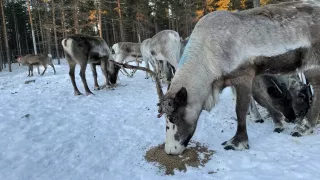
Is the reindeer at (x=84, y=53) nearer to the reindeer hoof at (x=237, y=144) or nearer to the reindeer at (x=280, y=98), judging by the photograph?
the reindeer at (x=280, y=98)

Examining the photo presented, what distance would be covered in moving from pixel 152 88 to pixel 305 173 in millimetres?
7150

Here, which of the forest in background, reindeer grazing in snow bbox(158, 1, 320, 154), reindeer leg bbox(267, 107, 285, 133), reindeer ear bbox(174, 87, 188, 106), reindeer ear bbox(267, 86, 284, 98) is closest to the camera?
reindeer ear bbox(174, 87, 188, 106)

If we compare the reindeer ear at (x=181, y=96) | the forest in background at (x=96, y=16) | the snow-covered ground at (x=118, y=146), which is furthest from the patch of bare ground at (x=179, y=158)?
the forest in background at (x=96, y=16)

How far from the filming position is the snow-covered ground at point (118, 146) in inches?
131

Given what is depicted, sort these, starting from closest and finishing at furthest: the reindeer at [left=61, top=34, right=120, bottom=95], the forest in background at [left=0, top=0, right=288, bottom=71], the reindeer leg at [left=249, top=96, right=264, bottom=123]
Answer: the reindeer leg at [left=249, top=96, right=264, bottom=123], the reindeer at [left=61, top=34, right=120, bottom=95], the forest in background at [left=0, top=0, right=288, bottom=71]

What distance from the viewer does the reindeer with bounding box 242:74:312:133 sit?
4742 millimetres

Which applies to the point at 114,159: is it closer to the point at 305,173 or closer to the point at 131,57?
the point at 305,173

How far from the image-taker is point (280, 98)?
485 cm

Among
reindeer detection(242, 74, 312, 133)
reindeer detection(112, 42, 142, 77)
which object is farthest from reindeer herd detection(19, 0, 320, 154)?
reindeer detection(112, 42, 142, 77)

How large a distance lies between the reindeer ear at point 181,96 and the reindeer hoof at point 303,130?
2.06 metres

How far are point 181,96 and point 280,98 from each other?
2358 mm

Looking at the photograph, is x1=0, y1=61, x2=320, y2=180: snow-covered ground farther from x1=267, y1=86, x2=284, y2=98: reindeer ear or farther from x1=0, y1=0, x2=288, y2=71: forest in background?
x1=0, y1=0, x2=288, y2=71: forest in background

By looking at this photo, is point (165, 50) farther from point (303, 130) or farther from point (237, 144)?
point (237, 144)

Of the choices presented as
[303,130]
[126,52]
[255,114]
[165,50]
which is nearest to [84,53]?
[165,50]
